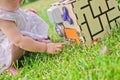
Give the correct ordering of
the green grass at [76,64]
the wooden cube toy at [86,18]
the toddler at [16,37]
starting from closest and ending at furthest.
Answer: the green grass at [76,64], the wooden cube toy at [86,18], the toddler at [16,37]

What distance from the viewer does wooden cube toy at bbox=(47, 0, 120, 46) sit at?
86.5 inches

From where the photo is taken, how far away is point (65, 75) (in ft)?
5.83

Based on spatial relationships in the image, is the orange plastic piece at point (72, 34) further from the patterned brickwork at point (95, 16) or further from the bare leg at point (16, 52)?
the bare leg at point (16, 52)

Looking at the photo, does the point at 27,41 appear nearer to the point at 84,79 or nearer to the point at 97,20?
the point at 97,20

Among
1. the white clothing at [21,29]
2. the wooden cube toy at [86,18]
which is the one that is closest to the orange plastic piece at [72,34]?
the wooden cube toy at [86,18]

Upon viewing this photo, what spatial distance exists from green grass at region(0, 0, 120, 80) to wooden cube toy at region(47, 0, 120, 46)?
0.20ft

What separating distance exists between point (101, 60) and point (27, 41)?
28.8 inches

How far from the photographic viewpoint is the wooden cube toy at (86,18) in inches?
86.5

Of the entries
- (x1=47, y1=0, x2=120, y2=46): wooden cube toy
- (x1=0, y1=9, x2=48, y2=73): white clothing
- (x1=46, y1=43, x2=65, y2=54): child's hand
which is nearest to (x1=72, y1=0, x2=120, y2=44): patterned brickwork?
(x1=47, y1=0, x2=120, y2=46): wooden cube toy

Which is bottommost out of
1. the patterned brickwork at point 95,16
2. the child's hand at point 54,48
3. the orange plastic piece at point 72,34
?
the child's hand at point 54,48

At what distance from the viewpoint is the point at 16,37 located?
2287mm

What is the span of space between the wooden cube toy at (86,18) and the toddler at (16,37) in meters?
0.14

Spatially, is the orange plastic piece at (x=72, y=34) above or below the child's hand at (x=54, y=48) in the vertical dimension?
above

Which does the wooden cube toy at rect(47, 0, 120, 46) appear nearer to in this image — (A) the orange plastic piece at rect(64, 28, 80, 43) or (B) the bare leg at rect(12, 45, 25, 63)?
(A) the orange plastic piece at rect(64, 28, 80, 43)
